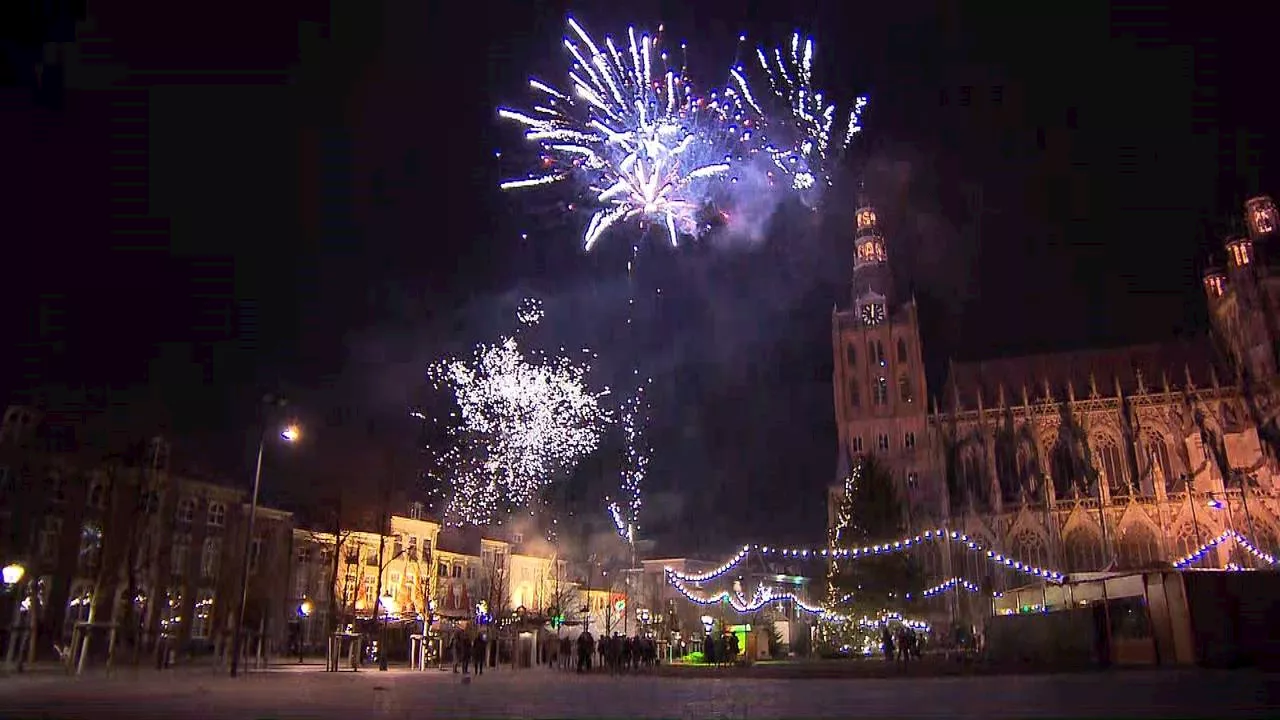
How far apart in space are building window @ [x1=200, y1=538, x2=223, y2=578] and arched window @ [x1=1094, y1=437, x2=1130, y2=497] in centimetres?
6514

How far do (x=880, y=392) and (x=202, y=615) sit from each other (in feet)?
195

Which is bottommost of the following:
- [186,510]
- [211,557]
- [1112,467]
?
[211,557]

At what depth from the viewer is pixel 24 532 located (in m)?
30.8

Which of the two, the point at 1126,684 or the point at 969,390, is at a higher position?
the point at 969,390

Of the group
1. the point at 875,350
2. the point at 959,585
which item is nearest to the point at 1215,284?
the point at 875,350

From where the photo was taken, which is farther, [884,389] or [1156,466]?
[884,389]

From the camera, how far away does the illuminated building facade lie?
206ft

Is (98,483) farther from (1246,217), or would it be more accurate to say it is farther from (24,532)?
(1246,217)

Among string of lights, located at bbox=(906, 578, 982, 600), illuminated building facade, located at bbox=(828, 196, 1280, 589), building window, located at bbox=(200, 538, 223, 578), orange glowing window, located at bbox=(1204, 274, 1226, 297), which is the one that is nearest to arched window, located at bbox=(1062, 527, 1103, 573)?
illuminated building facade, located at bbox=(828, 196, 1280, 589)

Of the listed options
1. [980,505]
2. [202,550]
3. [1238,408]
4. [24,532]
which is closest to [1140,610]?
[24,532]

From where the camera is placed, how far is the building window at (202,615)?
137ft

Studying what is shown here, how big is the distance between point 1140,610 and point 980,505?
4938 centimetres

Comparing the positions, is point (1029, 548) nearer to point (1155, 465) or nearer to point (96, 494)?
point (1155, 465)

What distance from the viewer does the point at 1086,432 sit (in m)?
71.6
